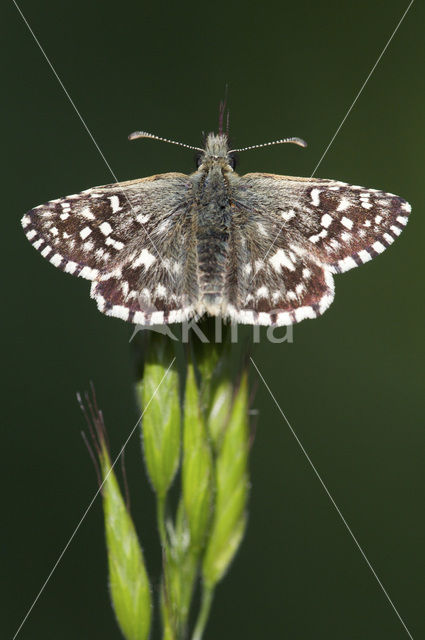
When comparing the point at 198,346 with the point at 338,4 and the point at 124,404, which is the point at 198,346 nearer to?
the point at 124,404

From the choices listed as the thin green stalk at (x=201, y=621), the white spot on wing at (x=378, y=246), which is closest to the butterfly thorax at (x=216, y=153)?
the white spot on wing at (x=378, y=246)

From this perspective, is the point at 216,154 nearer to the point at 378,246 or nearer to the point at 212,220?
the point at 212,220

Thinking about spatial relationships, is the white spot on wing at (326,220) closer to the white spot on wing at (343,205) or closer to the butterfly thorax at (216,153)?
the white spot on wing at (343,205)

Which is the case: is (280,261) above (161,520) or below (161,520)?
above

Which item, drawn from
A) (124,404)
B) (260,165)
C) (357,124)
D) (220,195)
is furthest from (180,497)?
(357,124)

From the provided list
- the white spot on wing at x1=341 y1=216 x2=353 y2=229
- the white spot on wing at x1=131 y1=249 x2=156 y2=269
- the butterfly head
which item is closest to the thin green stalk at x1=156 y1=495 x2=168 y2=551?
the white spot on wing at x1=131 y1=249 x2=156 y2=269

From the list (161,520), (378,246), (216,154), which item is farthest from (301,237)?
(161,520)
